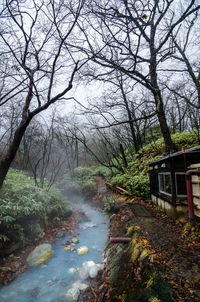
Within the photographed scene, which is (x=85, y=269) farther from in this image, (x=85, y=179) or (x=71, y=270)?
(x=85, y=179)

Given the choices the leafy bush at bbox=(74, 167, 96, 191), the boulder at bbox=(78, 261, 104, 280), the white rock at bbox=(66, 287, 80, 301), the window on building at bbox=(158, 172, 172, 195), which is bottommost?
the white rock at bbox=(66, 287, 80, 301)

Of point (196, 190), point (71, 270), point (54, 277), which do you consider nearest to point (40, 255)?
point (54, 277)

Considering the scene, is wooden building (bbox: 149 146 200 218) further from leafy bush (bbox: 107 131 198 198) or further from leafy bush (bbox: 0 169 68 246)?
leafy bush (bbox: 0 169 68 246)

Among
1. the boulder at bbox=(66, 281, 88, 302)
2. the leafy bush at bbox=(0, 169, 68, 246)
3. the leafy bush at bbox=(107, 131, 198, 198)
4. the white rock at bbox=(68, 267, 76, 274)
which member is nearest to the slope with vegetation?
the leafy bush at bbox=(0, 169, 68, 246)

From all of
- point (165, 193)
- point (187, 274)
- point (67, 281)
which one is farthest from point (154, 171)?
point (67, 281)

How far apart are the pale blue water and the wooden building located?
119 inches

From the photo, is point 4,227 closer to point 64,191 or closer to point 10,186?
point 10,186

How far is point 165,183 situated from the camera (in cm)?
518

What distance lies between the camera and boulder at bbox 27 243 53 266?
16.1ft

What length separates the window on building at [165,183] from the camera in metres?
4.84

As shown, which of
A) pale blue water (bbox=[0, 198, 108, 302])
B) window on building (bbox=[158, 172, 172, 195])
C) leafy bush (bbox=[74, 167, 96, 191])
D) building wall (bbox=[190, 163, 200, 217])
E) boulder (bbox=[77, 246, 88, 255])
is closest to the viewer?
building wall (bbox=[190, 163, 200, 217])

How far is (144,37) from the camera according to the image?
729 cm

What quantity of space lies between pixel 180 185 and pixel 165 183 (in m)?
0.83

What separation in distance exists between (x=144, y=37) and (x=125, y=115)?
24.5ft
